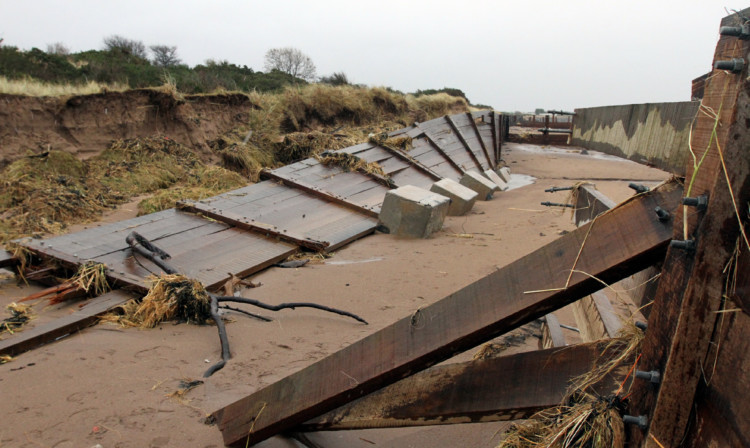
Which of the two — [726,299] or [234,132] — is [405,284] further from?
[234,132]

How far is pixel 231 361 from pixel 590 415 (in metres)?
2.70

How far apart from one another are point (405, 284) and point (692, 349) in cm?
435

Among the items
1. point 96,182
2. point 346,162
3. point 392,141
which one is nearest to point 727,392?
point 346,162

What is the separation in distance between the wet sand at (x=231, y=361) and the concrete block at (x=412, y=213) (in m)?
0.26

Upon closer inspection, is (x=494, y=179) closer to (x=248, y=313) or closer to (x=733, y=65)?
(x=248, y=313)

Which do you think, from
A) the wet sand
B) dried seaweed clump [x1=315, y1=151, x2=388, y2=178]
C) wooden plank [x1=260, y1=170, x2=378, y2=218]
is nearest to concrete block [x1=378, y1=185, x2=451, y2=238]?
the wet sand

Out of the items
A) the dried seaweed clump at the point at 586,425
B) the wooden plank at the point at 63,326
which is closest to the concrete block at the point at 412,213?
the wooden plank at the point at 63,326

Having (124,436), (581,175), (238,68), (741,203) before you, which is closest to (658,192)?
(741,203)

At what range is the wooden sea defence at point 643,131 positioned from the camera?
186 centimetres

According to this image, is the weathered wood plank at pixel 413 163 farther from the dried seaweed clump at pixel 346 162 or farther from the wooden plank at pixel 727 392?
the wooden plank at pixel 727 392

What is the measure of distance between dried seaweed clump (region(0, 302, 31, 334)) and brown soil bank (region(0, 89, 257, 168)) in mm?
6546

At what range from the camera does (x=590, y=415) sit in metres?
1.62

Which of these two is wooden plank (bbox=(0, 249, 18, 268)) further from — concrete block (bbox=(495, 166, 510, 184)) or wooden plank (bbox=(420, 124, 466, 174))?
concrete block (bbox=(495, 166, 510, 184))

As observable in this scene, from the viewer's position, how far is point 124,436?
2654mm
